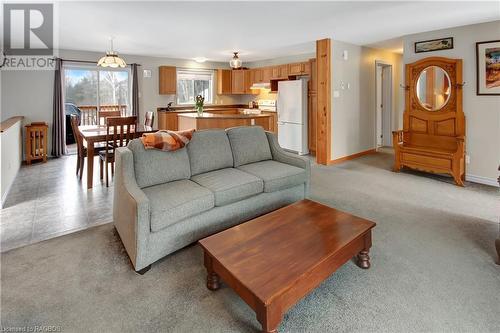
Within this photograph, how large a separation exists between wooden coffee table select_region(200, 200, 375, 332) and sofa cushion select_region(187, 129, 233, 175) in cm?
108

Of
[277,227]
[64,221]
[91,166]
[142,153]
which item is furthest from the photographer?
[91,166]

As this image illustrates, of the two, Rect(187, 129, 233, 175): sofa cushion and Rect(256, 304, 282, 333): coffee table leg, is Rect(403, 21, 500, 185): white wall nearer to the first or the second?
Rect(187, 129, 233, 175): sofa cushion

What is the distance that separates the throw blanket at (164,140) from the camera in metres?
2.74

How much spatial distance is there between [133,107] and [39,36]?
2441mm

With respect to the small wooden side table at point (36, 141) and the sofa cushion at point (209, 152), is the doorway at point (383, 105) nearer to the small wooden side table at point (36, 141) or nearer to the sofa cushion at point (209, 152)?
the sofa cushion at point (209, 152)

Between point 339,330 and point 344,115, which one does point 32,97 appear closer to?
point 344,115

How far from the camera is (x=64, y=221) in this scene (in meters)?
3.08

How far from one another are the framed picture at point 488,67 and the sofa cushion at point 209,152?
3.89m

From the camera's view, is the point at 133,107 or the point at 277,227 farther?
the point at 133,107

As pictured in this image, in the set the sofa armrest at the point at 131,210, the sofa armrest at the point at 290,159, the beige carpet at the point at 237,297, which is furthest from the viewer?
the sofa armrest at the point at 290,159

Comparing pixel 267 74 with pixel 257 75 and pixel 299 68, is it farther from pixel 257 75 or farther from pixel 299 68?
pixel 299 68

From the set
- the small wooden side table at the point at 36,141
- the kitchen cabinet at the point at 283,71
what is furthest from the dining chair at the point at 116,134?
the kitchen cabinet at the point at 283,71

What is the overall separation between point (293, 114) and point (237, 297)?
519 centimetres

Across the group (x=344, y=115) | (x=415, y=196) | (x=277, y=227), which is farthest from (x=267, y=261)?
(x=344, y=115)
